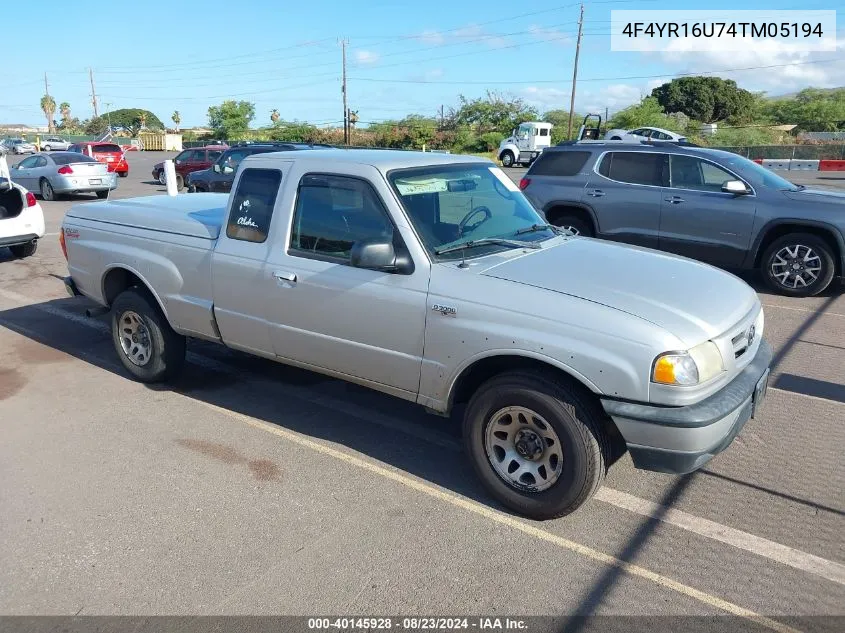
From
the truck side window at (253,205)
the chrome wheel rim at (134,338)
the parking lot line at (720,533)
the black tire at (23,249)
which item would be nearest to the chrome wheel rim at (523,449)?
the parking lot line at (720,533)

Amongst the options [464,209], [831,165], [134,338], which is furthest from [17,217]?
[831,165]

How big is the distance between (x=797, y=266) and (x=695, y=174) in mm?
1713

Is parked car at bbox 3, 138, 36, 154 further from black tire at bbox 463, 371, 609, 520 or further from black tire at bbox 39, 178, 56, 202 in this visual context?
black tire at bbox 463, 371, 609, 520

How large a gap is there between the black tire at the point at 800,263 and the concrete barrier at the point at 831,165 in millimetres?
32301

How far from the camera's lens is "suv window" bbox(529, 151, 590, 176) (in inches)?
397

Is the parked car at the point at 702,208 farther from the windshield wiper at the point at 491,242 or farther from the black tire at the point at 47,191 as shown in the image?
the black tire at the point at 47,191

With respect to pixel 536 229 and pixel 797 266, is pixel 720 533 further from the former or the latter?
pixel 797 266

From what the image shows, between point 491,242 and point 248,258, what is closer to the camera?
point 491,242

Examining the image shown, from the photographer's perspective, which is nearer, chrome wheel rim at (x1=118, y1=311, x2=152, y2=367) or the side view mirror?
chrome wheel rim at (x1=118, y1=311, x2=152, y2=367)

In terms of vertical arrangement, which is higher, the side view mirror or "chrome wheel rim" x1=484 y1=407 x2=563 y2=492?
the side view mirror

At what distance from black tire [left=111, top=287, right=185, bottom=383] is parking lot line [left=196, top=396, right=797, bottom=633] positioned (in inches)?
24.5

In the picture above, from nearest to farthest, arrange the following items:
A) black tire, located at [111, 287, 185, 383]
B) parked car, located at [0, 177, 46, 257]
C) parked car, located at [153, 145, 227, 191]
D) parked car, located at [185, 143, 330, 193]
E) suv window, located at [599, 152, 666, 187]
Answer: black tire, located at [111, 287, 185, 383] → suv window, located at [599, 152, 666, 187] → parked car, located at [0, 177, 46, 257] → parked car, located at [185, 143, 330, 193] → parked car, located at [153, 145, 227, 191]

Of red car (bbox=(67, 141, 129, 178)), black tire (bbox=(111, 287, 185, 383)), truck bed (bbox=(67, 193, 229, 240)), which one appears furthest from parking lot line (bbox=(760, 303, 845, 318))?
red car (bbox=(67, 141, 129, 178))

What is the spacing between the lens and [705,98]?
87688 millimetres
